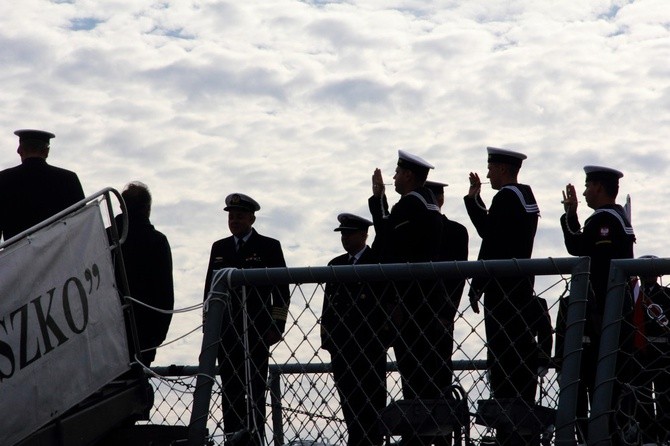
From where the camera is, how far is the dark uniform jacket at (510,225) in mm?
6730

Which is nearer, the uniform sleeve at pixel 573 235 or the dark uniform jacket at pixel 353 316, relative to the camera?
the dark uniform jacket at pixel 353 316

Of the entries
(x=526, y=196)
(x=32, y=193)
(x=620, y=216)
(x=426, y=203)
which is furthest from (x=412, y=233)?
(x=32, y=193)

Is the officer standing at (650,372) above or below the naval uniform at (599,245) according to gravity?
below

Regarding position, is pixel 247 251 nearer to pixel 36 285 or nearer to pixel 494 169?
pixel 494 169

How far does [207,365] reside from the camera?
5004 mm

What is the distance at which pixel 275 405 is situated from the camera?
17.7ft

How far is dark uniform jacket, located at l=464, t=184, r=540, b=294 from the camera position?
673 cm

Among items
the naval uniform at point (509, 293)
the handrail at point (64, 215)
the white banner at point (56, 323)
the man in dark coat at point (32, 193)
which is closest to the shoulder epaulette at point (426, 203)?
the naval uniform at point (509, 293)

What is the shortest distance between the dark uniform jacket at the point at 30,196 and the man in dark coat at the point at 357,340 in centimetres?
200

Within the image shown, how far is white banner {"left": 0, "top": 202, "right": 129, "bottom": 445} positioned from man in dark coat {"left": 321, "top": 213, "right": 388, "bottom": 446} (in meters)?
1.17

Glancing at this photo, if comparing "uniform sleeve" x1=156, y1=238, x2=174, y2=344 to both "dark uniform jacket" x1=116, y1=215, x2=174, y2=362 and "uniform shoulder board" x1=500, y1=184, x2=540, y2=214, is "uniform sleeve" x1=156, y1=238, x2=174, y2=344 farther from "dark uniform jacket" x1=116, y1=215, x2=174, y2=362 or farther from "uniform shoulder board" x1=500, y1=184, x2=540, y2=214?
"uniform shoulder board" x1=500, y1=184, x2=540, y2=214

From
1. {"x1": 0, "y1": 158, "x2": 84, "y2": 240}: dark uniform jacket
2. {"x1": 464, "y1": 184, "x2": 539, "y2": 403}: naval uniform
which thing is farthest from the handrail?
{"x1": 464, "y1": 184, "x2": 539, "y2": 403}: naval uniform

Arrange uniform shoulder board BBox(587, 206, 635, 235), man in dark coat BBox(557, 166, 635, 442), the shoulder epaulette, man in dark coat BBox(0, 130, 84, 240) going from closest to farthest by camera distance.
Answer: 1. man in dark coat BBox(557, 166, 635, 442)
2. uniform shoulder board BBox(587, 206, 635, 235)
3. the shoulder epaulette
4. man in dark coat BBox(0, 130, 84, 240)

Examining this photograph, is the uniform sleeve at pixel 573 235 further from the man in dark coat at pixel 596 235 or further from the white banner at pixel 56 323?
the white banner at pixel 56 323
